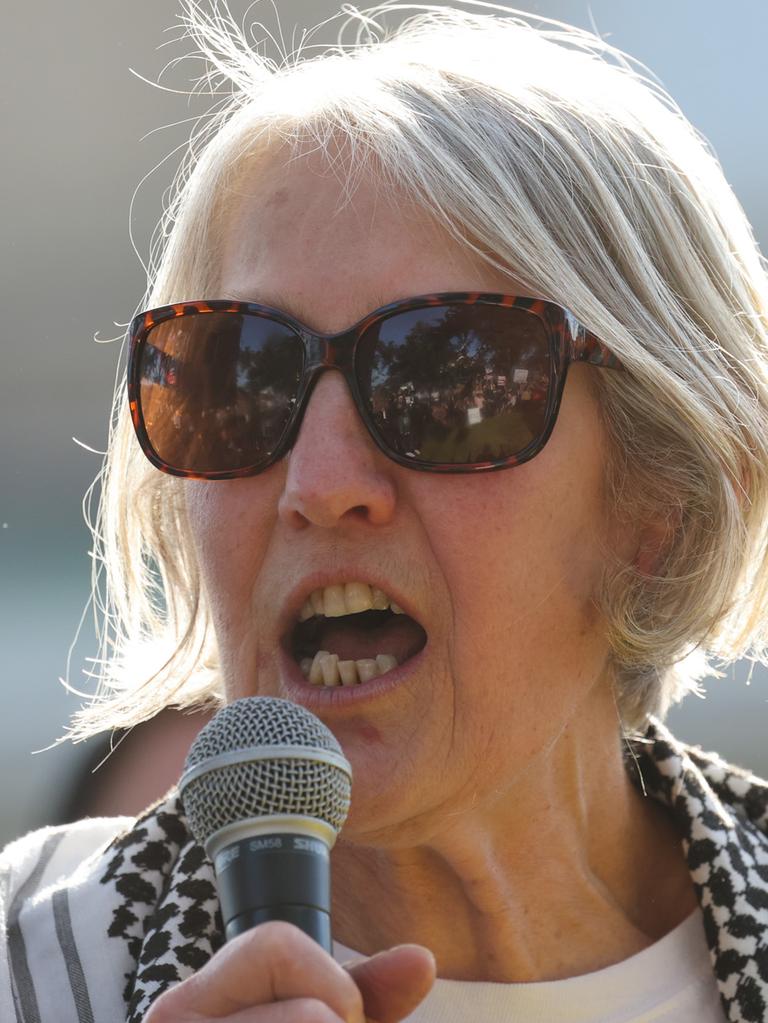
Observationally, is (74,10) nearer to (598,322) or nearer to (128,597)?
(128,597)

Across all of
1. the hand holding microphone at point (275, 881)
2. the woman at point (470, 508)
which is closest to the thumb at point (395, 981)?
the hand holding microphone at point (275, 881)

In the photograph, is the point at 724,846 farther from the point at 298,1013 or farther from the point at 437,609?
the point at 298,1013

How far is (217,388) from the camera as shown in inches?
87.5

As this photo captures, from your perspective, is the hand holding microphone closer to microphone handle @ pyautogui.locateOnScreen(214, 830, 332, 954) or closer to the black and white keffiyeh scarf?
microphone handle @ pyautogui.locateOnScreen(214, 830, 332, 954)

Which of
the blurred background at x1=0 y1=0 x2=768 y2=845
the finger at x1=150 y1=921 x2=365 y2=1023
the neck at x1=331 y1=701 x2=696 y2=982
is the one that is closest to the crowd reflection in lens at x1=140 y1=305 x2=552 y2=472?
the neck at x1=331 y1=701 x2=696 y2=982

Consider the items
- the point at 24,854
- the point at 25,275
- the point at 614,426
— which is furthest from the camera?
the point at 25,275

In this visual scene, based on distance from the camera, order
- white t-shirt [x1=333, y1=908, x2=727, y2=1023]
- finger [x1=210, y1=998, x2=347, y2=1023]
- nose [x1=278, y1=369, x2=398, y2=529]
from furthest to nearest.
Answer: white t-shirt [x1=333, y1=908, x2=727, y2=1023]
nose [x1=278, y1=369, x2=398, y2=529]
finger [x1=210, y1=998, x2=347, y2=1023]

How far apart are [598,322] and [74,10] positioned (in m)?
6.14

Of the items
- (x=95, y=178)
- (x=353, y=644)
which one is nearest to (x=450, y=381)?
(x=353, y=644)

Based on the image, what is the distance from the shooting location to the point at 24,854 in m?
2.50

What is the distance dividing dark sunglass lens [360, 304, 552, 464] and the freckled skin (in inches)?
2.0

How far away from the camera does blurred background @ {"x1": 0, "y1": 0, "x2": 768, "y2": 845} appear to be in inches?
245

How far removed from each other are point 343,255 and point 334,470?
0.38m

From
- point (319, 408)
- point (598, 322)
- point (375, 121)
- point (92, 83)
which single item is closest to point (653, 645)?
point (598, 322)
